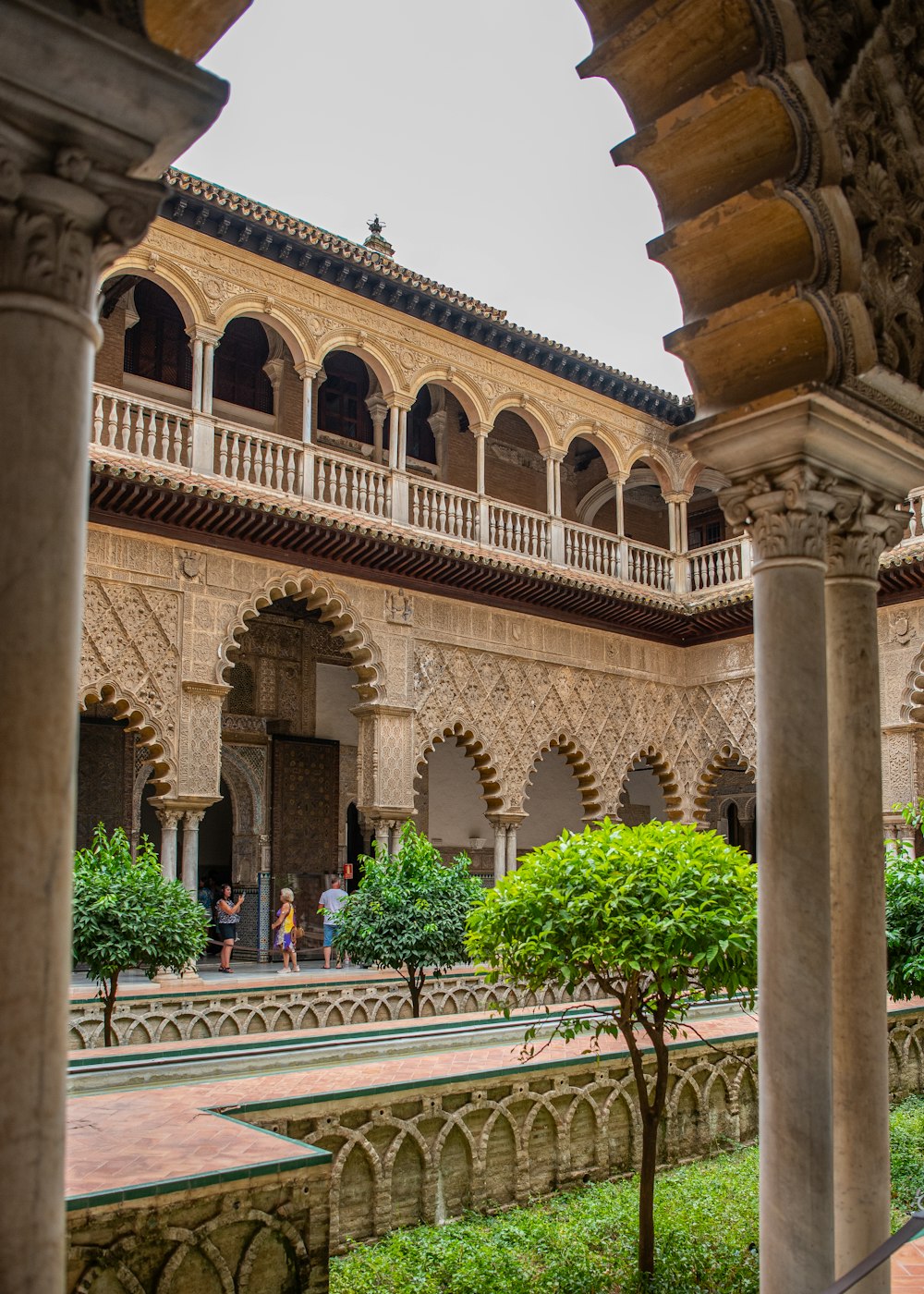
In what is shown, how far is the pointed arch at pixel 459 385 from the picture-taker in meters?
15.6

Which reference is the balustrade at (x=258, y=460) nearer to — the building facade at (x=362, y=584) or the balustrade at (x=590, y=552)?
the building facade at (x=362, y=584)

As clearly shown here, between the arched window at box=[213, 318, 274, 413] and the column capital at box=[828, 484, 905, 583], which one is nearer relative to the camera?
the column capital at box=[828, 484, 905, 583]

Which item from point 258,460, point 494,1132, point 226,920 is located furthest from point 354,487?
point 494,1132

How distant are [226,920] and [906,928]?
993 cm

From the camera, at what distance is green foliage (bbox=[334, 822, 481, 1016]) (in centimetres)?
1038

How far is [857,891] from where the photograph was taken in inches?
163

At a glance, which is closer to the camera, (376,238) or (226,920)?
(226,920)

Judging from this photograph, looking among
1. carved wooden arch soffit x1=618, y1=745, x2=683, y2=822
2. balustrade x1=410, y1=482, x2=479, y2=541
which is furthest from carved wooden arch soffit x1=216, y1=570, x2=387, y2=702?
carved wooden arch soffit x1=618, y1=745, x2=683, y2=822

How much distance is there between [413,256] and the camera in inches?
1345

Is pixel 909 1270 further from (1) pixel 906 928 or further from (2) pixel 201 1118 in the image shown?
(1) pixel 906 928

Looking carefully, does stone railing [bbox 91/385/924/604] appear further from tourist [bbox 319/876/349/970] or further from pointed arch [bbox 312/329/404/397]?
tourist [bbox 319/876/349/970]

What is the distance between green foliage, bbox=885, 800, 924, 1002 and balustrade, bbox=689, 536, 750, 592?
9.79 meters

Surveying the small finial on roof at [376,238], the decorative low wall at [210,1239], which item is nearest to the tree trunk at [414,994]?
the decorative low wall at [210,1239]

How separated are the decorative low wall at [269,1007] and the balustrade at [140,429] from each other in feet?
→ 18.3
